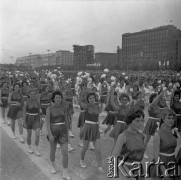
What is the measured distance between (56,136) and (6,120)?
639 centimetres

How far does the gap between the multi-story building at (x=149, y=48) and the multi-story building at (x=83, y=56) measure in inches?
456

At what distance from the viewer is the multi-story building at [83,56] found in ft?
277

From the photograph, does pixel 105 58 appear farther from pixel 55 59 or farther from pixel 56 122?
pixel 56 122

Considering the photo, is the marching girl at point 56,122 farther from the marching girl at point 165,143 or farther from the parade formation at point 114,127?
the marching girl at point 165,143

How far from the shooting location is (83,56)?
278 feet

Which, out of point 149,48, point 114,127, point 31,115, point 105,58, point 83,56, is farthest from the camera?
point 105,58

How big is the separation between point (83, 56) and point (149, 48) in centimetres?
2122

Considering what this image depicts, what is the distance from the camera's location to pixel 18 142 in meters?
7.84

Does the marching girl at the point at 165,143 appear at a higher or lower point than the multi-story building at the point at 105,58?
lower

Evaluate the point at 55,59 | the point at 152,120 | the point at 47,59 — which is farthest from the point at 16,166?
the point at 47,59

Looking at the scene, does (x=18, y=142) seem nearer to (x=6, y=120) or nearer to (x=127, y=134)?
(x=6, y=120)

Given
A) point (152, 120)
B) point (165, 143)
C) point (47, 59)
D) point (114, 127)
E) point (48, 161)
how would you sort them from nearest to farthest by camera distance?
point (165, 143) < point (114, 127) < point (48, 161) < point (152, 120) < point (47, 59)

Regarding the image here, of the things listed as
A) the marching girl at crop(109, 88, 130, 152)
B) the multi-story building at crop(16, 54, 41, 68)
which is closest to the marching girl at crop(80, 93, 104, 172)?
the marching girl at crop(109, 88, 130, 152)

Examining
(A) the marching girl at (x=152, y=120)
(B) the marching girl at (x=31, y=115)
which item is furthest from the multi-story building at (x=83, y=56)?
(A) the marching girl at (x=152, y=120)
